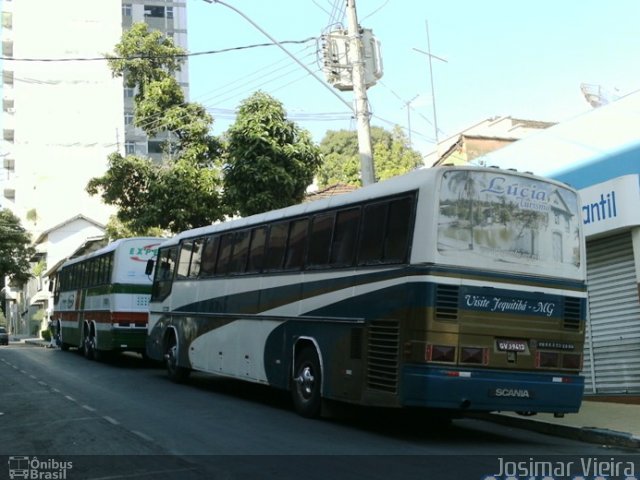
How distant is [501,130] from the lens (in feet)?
87.9

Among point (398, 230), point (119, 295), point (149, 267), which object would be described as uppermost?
point (398, 230)

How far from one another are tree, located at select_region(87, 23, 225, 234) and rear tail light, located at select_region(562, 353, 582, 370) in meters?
16.4

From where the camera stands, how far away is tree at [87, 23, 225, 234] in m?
25.8

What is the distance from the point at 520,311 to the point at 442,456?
7.26 feet

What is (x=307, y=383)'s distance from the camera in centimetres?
1256

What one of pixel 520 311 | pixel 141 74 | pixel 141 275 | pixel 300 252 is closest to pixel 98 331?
pixel 141 275

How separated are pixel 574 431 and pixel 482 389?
1.84 m

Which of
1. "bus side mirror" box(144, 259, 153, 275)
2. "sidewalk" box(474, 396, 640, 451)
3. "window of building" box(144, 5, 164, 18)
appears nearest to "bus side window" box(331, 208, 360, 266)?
"sidewalk" box(474, 396, 640, 451)

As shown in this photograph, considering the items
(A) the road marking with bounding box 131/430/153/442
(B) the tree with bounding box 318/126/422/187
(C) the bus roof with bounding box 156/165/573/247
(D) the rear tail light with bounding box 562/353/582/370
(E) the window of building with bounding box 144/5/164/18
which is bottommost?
(A) the road marking with bounding box 131/430/153/442

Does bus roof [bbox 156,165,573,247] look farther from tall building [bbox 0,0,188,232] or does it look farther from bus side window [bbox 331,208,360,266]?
tall building [bbox 0,0,188,232]

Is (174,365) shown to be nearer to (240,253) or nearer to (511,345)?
(240,253)

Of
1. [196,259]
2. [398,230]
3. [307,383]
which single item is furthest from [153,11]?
[398,230]

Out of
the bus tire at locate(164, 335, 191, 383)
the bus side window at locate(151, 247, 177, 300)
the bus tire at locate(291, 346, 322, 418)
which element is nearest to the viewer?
the bus tire at locate(291, 346, 322, 418)

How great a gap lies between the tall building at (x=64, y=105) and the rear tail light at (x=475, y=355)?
6310 centimetres
